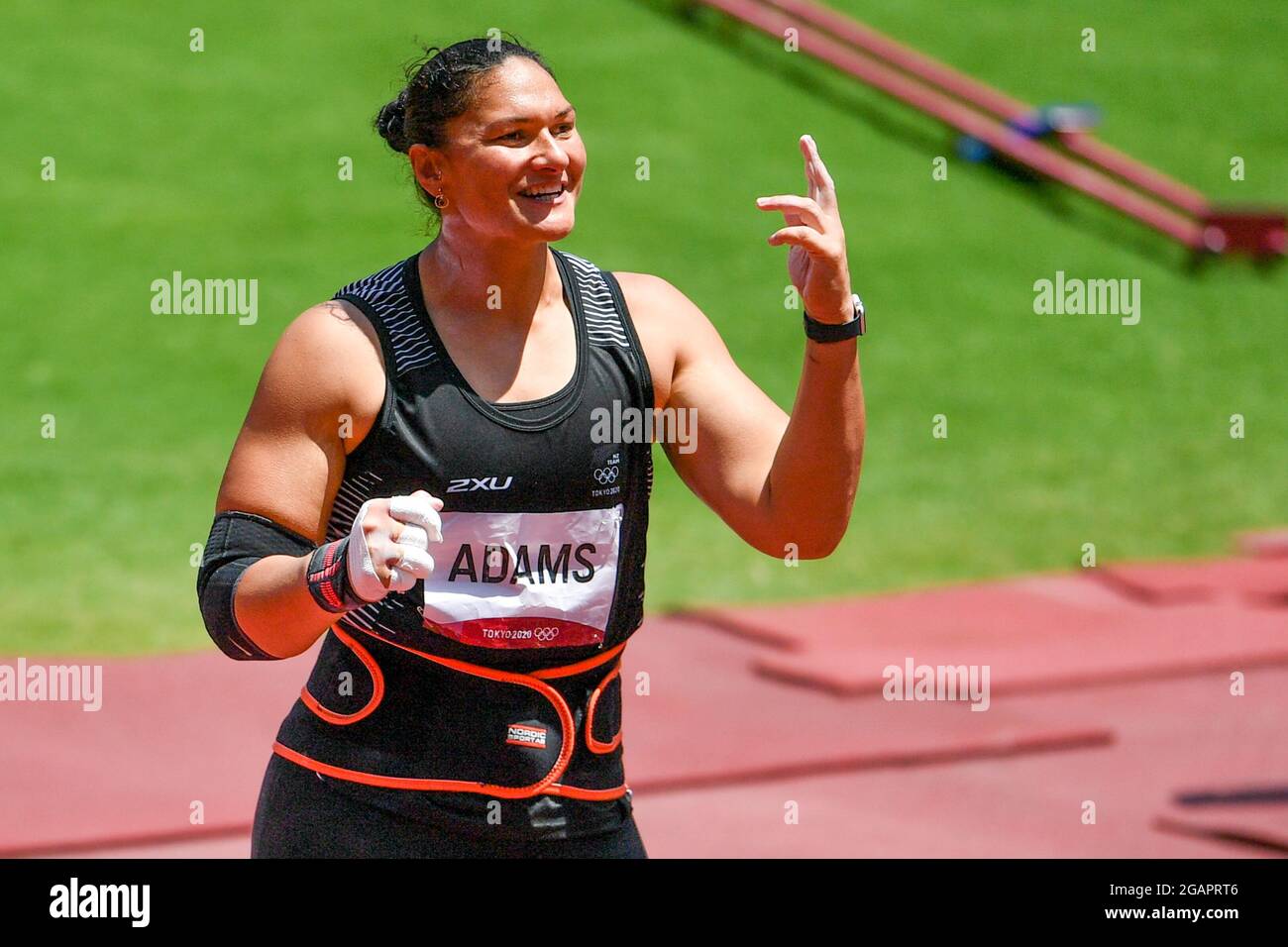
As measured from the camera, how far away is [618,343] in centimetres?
321

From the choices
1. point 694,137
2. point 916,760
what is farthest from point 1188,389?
point 916,760

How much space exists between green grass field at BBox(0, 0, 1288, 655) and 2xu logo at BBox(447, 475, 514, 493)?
5.90m

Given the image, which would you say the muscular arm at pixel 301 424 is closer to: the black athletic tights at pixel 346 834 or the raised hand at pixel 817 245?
the black athletic tights at pixel 346 834

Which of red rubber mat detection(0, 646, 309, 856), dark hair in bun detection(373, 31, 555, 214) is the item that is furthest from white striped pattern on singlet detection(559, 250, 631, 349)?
red rubber mat detection(0, 646, 309, 856)

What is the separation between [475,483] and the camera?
9.96 ft

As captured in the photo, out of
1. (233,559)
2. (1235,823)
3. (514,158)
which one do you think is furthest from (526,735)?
(1235,823)

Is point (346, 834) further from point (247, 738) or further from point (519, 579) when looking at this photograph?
point (247, 738)

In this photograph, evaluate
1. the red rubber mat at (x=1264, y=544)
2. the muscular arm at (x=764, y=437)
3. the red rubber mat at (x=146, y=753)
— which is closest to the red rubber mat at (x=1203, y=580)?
the red rubber mat at (x=1264, y=544)

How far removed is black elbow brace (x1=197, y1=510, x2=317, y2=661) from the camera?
2.98 m

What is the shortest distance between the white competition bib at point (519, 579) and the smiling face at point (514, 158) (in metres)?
0.47

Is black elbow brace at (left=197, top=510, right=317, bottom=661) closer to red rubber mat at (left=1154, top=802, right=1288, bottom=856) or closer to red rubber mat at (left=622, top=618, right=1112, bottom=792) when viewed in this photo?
red rubber mat at (left=622, top=618, right=1112, bottom=792)

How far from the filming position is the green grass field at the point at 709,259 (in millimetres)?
10469

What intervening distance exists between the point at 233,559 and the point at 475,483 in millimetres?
397
